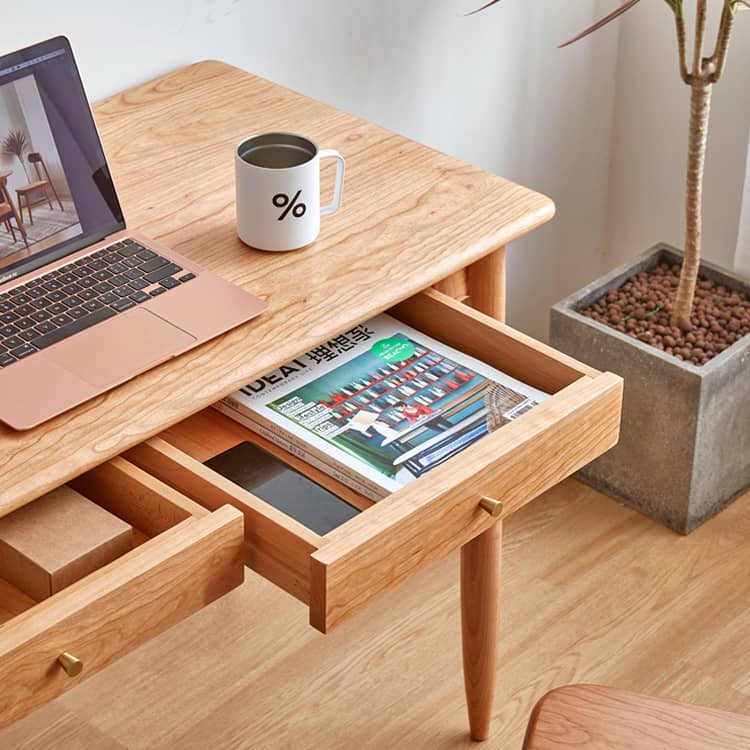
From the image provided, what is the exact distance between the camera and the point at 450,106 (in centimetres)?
206

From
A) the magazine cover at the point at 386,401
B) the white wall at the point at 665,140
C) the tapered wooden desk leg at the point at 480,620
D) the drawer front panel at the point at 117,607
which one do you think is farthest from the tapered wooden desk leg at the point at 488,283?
the white wall at the point at 665,140

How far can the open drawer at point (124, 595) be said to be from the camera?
3.29ft

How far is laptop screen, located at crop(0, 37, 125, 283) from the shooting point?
1249 millimetres

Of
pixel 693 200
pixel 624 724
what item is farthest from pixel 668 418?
pixel 624 724

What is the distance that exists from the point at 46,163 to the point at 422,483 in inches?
18.6

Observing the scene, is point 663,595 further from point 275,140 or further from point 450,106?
point 275,140

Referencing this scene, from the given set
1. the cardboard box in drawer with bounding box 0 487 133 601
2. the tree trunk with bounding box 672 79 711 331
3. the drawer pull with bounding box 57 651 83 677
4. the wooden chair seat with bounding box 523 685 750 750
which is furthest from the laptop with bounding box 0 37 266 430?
the tree trunk with bounding box 672 79 711 331

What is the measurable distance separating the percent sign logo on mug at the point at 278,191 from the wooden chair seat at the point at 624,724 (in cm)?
50

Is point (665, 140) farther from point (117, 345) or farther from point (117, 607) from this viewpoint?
point (117, 607)

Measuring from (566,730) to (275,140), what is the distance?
64 cm

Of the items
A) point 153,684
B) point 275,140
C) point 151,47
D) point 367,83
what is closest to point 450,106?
point 367,83

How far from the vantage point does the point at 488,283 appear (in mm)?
1464

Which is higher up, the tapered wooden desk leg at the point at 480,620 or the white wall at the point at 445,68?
the white wall at the point at 445,68

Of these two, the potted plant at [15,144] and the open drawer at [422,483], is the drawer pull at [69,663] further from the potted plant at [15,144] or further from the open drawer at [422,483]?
the potted plant at [15,144]
